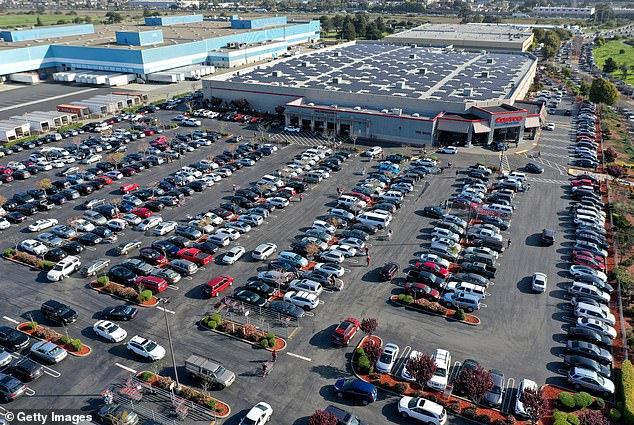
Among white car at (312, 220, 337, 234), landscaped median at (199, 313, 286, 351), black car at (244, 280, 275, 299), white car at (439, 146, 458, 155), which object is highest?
white car at (439, 146, 458, 155)

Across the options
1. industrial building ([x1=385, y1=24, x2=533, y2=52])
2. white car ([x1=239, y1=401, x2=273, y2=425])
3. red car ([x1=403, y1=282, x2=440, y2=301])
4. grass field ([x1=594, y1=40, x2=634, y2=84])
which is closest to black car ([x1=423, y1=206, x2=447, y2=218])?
red car ([x1=403, y1=282, x2=440, y2=301])

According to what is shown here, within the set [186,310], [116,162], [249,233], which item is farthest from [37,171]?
[186,310]

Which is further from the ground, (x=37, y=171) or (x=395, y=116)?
(x=395, y=116)

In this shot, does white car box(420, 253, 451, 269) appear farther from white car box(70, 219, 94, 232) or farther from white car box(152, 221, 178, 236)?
white car box(70, 219, 94, 232)

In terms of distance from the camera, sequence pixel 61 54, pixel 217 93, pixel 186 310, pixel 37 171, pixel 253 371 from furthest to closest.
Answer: pixel 61 54, pixel 217 93, pixel 37 171, pixel 186 310, pixel 253 371

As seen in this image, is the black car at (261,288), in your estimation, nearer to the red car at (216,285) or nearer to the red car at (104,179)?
the red car at (216,285)

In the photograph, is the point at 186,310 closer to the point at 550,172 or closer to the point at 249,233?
the point at 249,233

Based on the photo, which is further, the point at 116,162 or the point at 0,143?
the point at 0,143
